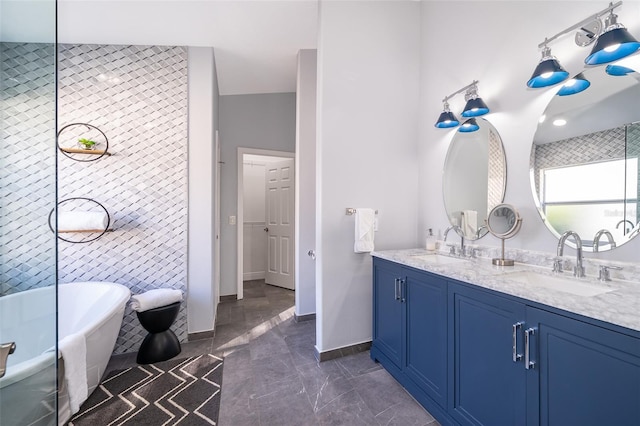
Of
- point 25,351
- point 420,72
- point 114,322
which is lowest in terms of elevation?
point 114,322

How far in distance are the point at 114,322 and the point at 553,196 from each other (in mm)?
3052

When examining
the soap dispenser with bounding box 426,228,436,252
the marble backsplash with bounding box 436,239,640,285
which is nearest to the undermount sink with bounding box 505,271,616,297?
the marble backsplash with bounding box 436,239,640,285

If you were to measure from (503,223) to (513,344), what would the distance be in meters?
0.88

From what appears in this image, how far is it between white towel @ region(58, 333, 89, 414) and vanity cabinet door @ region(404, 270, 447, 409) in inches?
79.0

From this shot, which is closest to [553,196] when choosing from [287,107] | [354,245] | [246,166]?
[354,245]

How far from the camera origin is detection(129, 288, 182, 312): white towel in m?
2.20

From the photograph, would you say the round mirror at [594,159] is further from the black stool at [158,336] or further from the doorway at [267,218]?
the doorway at [267,218]

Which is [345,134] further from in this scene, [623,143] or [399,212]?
[623,143]

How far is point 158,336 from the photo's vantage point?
233 cm

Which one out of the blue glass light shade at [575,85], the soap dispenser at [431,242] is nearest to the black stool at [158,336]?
the soap dispenser at [431,242]

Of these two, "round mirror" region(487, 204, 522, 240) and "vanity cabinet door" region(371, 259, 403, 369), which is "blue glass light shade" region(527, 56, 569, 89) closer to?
"round mirror" region(487, 204, 522, 240)

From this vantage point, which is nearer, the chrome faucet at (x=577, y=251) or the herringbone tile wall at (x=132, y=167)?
the chrome faucet at (x=577, y=251)

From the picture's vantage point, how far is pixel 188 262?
2.64 m

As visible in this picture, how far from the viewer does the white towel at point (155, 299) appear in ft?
7.20
